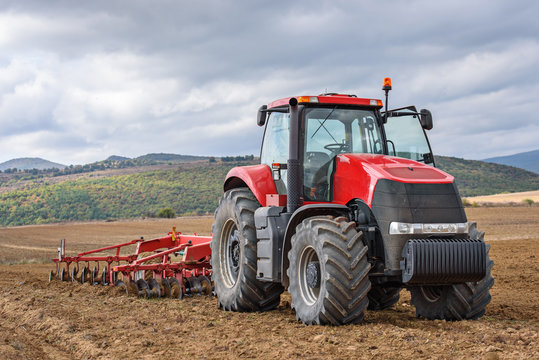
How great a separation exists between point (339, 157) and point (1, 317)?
18.0 feet

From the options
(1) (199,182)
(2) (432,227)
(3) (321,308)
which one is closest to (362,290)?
(3) (321,308)

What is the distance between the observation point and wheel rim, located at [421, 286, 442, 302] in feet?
25.7

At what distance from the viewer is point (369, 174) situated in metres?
7.25

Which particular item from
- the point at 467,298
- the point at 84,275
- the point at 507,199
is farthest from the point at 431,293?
the point at 507,199

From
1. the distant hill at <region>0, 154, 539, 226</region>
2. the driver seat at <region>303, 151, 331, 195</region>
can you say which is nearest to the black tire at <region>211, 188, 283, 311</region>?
the driver seat at <region>303, 151, 331, 195</region>

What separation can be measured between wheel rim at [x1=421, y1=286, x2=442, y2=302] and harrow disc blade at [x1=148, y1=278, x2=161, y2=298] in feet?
15.9

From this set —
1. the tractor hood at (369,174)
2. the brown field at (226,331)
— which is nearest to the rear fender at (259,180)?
the tractor hood at (369,174)

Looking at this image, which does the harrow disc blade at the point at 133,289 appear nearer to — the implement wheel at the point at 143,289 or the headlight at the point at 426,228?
the implement wheel at the point at 143,289

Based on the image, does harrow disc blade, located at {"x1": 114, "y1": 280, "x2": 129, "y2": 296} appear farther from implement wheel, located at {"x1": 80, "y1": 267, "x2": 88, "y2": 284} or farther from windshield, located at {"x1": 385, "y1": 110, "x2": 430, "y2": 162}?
windshield, located at {"x1": 385, "y1": 110, "x2": 430, "y2": 162}

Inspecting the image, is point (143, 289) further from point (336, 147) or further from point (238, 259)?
point (336, 147)

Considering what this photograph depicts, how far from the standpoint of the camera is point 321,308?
6.90 meters

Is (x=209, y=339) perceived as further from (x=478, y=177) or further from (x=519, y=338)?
(x=478, y=177)

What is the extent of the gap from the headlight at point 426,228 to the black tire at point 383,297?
90.4 inches

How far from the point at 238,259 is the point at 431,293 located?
9.28ft
